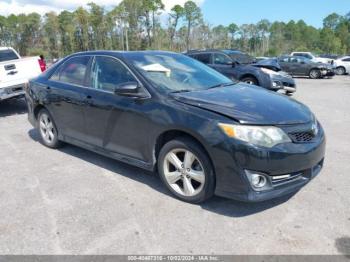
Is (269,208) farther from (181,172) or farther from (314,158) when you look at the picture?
(181,172)

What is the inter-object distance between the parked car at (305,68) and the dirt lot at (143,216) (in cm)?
1767

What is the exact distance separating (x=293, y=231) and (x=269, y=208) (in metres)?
0.44

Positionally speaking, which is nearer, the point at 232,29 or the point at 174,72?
the point at 174,72

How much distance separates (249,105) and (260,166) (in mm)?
732

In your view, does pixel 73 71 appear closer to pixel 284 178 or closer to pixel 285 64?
pixel 284 178

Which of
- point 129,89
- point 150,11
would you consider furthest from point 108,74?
point 150,11

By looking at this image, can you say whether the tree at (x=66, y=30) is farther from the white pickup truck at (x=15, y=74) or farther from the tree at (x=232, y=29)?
the white pickup truck at (x=15, y=74)

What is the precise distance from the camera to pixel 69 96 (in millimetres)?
4859

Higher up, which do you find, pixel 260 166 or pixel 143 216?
pixel 260 166

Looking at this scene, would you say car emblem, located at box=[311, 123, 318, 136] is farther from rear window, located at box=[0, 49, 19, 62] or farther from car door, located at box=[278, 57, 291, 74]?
car door, located at box=[278, 57, 291, 74]

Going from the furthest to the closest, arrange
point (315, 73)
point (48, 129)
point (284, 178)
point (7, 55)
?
point (315, 73)
point (7, 55)
point (48, 129)
point (284, 178)

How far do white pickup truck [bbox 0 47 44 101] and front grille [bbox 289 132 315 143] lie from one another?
711 cm

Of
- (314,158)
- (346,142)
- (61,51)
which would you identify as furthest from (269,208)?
(61,51)

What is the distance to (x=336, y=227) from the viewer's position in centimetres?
315
